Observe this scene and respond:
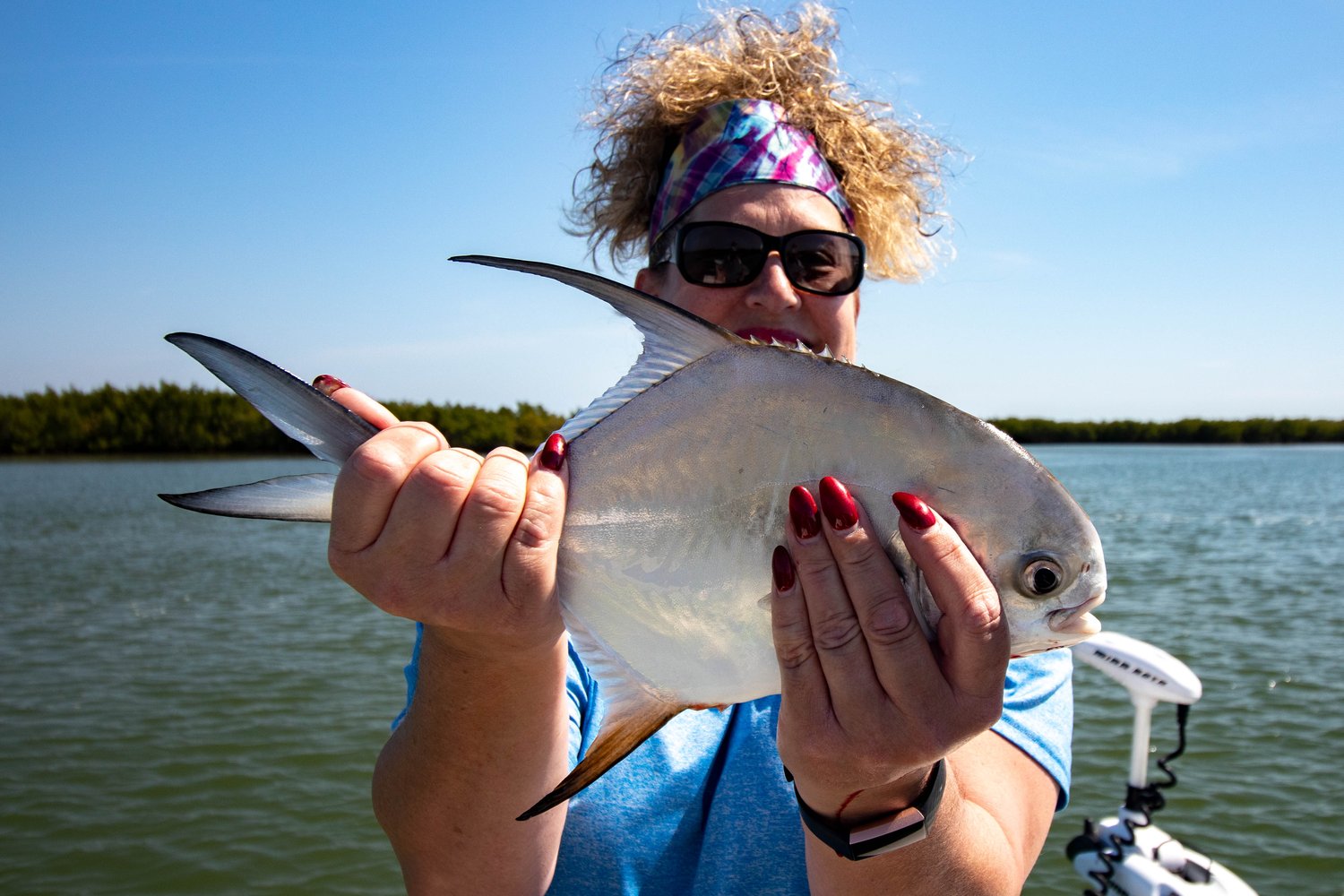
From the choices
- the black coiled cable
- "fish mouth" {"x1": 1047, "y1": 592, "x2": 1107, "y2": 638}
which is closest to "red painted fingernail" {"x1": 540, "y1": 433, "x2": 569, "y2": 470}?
"fish mouth" {"x1": 1047, "y1": 592, "x2": 1107, "y2": 638}

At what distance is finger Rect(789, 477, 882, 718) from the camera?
1.54 m

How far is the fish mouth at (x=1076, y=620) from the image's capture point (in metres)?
1.58

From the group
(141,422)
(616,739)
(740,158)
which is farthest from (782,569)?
(141,422)

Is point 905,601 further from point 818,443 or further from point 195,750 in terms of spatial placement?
point 195,750

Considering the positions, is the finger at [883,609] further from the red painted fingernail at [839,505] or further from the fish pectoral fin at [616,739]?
the fish pectoral fin at [616,739]

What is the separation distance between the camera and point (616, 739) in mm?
1622

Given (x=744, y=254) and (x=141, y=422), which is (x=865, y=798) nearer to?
(x=744, y=254)

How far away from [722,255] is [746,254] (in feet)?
0.23

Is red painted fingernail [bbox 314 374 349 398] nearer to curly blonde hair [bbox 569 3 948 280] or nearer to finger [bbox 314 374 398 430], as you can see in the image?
finger [bbox 314 374 398 430]

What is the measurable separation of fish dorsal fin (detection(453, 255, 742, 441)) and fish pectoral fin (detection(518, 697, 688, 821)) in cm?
52

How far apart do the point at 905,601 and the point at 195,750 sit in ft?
30.9

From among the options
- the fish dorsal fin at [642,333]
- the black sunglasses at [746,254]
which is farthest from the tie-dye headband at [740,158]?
the fish dorsal fin at [642,333]

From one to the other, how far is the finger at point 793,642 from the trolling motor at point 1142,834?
3.38m

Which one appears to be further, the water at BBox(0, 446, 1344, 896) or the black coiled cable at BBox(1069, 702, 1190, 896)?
the water at BBox(0, 446, 1344, 896)
